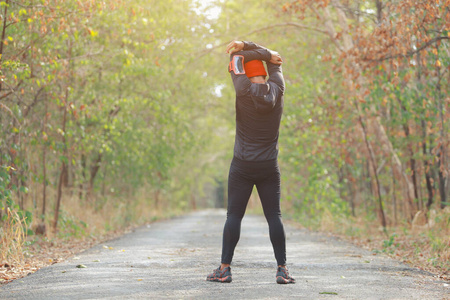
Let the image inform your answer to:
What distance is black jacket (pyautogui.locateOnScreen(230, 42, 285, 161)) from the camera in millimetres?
5418

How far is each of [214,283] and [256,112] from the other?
1.73 m

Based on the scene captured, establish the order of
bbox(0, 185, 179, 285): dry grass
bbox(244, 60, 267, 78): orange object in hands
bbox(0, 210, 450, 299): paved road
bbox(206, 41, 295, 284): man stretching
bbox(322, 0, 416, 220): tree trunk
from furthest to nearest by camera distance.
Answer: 1. bbox(322, 0, 416, 220): tree trunk
2. bbox(0, 185, 179, 285): dry grass
3. bbox(244, 60, 267, 78): orange object in hands
4. bbox(206, 41, 295, 284): man stretching
5. bbox(0, 210, 450, 299): paved road

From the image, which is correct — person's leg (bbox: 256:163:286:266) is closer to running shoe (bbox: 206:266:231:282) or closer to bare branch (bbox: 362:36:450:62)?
running shoe (bbox: 206:266:231:282)

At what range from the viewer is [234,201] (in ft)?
18.5

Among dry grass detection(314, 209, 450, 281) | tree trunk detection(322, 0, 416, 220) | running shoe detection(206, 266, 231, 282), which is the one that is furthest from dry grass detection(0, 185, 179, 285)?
tree trunk detection(322, 0, 416, 220)

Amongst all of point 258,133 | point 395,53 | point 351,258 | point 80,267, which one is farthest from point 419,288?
point 395,53

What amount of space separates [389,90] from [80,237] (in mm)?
7300

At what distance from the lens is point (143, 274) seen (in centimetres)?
607

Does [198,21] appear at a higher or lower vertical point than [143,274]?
higher

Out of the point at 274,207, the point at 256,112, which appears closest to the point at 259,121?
the point at 256,112

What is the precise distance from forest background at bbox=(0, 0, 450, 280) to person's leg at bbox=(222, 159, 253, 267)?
286 cm

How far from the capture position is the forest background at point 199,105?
930 centimetres

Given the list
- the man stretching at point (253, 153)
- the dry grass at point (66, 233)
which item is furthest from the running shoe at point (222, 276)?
the dry grass at point (66, 233)

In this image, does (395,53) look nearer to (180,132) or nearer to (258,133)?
(258,133)
